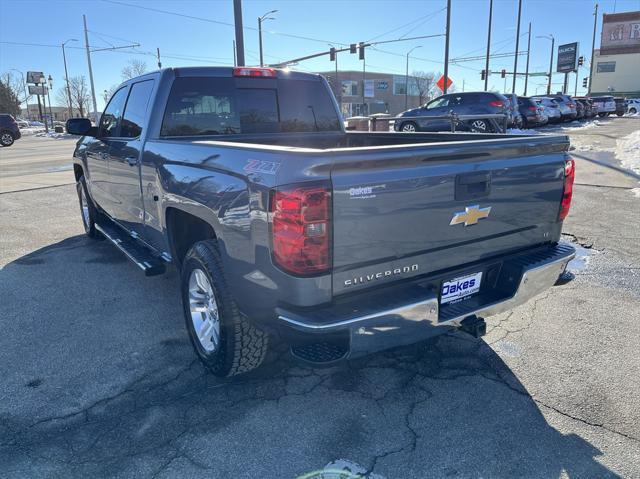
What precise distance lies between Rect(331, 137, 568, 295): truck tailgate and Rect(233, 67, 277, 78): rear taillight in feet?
7.49

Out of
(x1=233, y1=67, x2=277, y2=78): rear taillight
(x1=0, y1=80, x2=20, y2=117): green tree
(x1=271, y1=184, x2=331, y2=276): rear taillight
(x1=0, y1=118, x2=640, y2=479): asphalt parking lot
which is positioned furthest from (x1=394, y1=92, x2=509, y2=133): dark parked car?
(x1=0, y1=80, x2=20, y2=117): green tree

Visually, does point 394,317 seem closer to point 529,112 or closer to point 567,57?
point 529,112

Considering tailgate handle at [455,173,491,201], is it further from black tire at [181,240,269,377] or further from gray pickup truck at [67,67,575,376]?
black tire at [181,240,269,377]

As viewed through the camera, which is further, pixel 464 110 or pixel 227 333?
pixel 464 110

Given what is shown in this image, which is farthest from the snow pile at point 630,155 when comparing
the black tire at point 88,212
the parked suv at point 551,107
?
the black tire at point 88,212

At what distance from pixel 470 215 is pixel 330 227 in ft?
3.21

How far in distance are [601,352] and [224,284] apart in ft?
8.96

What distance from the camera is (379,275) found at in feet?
8.66

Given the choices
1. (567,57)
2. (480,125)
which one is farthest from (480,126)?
(567,57)

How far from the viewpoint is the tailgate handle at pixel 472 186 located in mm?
2797

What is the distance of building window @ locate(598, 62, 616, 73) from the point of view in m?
73.2

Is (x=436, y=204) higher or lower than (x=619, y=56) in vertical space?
lower

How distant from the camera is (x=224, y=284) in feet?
9.75

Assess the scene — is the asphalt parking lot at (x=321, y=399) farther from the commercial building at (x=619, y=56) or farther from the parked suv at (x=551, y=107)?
the commercial building at (x=619, y=56)
